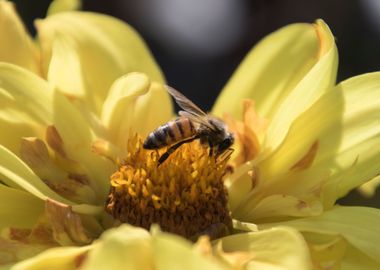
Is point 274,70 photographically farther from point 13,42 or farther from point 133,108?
point 13,42

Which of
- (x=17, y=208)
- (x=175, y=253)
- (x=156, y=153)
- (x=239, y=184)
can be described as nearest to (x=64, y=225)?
(x=17, y=208)

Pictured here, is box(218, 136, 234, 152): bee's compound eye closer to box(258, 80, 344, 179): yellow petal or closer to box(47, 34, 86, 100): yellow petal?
box(258, 80, 344, 179): yellow petal

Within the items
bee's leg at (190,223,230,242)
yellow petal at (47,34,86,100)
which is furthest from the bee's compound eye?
yellow petal at (47,34,86,100)

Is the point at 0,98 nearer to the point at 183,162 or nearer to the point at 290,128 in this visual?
the point at 183,162

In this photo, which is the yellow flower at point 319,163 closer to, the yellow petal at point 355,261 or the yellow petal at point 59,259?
the yellow petal at point 355,261

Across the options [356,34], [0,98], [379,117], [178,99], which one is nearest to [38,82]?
[0,98]
